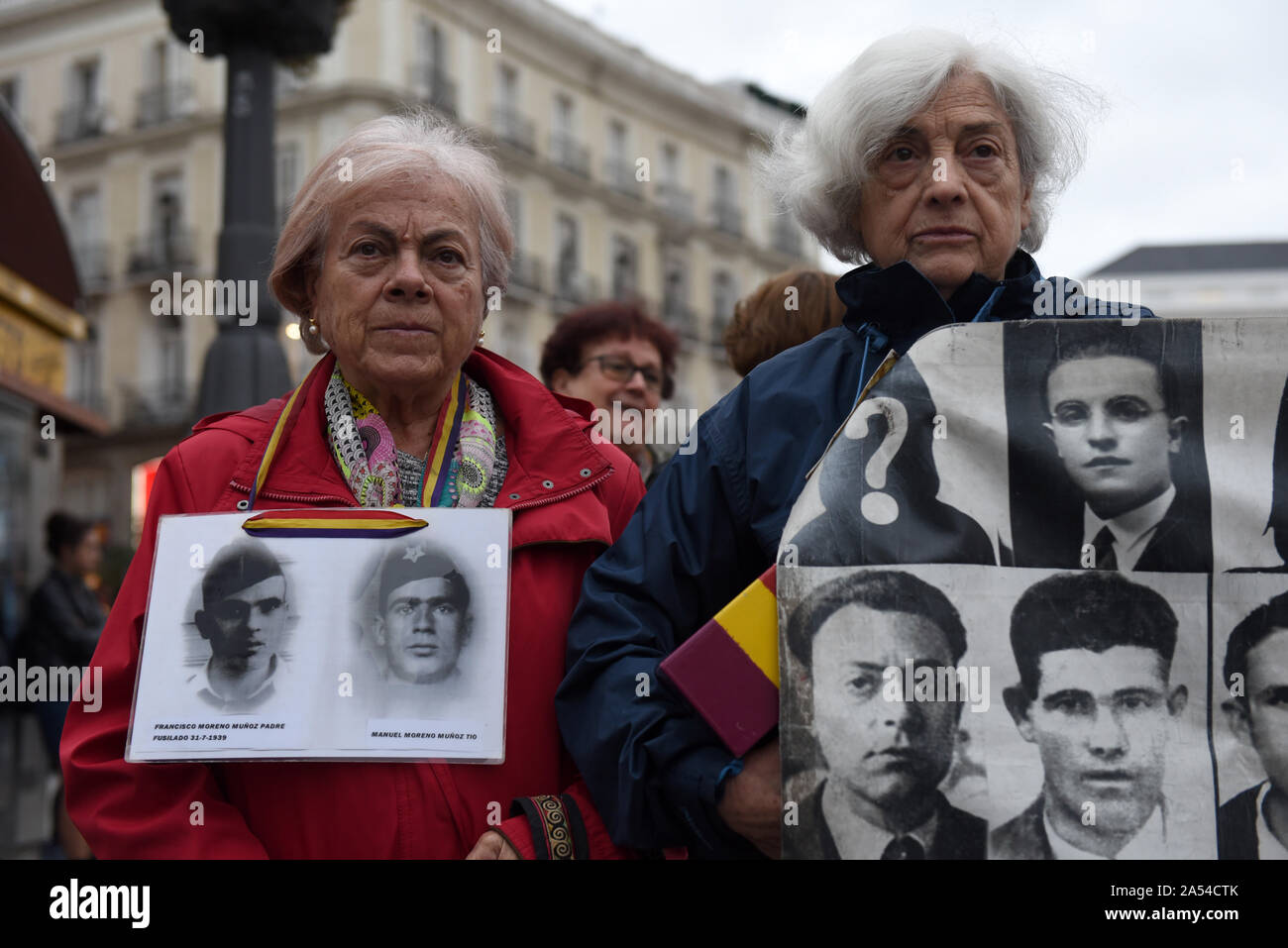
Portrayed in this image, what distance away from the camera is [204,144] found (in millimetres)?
34844

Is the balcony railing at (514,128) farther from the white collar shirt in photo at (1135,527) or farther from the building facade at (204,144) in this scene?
the white collar shirt in photo at (1135,527)

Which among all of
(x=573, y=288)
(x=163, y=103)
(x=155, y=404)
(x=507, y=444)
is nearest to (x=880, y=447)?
(x=507, y=444)

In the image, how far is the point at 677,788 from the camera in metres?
2.22

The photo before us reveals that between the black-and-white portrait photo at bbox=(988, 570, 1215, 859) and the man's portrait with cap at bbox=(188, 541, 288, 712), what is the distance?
1140 millimetres

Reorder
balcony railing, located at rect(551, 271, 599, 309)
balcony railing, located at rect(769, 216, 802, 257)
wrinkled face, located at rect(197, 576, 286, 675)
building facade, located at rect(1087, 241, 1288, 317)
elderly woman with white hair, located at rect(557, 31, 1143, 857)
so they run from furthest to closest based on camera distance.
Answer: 1. building facade, located at rect(1087, 241, 1288, 317)
2. balcony railing, located at rect(769, 216, 802, 257)
3. balcony railing, located at rect(551, 271, 599, 309)
4. wrinkled face, located at rect(197, 576, 286, 675)
5. elderly woman with white hair, located at rect(557, 31, 1143, 857)

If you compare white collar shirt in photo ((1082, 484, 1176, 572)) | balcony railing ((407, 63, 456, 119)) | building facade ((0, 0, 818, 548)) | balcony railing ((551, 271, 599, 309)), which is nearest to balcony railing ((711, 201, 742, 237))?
building facade ((0, 0, 818, 548))

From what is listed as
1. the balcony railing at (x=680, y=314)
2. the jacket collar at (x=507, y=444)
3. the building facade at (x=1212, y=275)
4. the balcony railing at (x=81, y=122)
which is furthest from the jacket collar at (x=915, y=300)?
the building facade at (x=1212, y=275)

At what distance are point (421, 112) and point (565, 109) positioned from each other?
3611 centimetres

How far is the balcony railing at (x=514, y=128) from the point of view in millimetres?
35938

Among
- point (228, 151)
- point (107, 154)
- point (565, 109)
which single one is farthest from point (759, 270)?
point (228, 151)

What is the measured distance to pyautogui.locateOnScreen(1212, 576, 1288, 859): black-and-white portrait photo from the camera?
6.58 feet

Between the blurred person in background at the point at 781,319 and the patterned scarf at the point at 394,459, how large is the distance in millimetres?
1112

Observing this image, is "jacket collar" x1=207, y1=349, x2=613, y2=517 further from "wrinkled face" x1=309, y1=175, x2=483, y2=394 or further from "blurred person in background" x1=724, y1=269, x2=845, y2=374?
"blurred person in background" x1=724, y1=269, x2=845, y2=374
